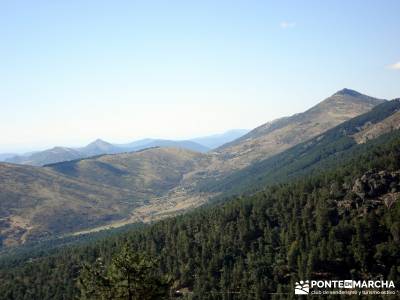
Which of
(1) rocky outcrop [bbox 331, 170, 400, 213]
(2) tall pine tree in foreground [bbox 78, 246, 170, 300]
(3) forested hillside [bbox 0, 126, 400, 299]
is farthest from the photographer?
(1) rocky outcrop [bbox 331, 170, 400, 213]

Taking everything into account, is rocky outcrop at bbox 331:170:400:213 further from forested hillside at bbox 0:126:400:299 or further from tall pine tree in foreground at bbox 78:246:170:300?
tall pine tree in foreground at bbox 78:246:170:300

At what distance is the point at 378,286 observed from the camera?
122 meters

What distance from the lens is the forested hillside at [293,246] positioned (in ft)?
468

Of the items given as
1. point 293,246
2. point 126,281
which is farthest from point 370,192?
point 126,281

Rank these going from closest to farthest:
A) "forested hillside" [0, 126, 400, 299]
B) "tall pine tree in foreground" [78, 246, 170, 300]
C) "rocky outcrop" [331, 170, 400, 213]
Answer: "tall pine tree in foreground" [78, 246, 170, 300], "forested hillside" [0, 126, 400, 299], "rocky outcrop" [331, 170, 400, 213]

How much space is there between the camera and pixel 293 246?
6152 inches

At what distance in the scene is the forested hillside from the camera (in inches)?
5615

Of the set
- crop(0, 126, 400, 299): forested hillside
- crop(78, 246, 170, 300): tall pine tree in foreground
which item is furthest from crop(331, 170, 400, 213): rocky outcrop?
crop(78, 246, 170, 300): tall pine tree in foreground

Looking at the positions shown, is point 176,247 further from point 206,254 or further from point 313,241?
point 313,241

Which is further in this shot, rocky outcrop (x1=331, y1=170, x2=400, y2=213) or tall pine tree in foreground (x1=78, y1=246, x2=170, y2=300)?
rocky outcrop (x1=331, y1=170, x2=400, y2=213)

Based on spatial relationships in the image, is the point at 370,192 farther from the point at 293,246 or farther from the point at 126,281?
the point at 126,281

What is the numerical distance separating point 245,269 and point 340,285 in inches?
1646

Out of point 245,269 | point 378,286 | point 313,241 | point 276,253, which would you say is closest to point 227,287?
point 245,269

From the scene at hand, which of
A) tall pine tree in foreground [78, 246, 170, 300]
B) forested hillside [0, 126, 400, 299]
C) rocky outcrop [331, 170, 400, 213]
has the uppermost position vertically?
tall pine tree in foreground [78, 246, 170, 300]
